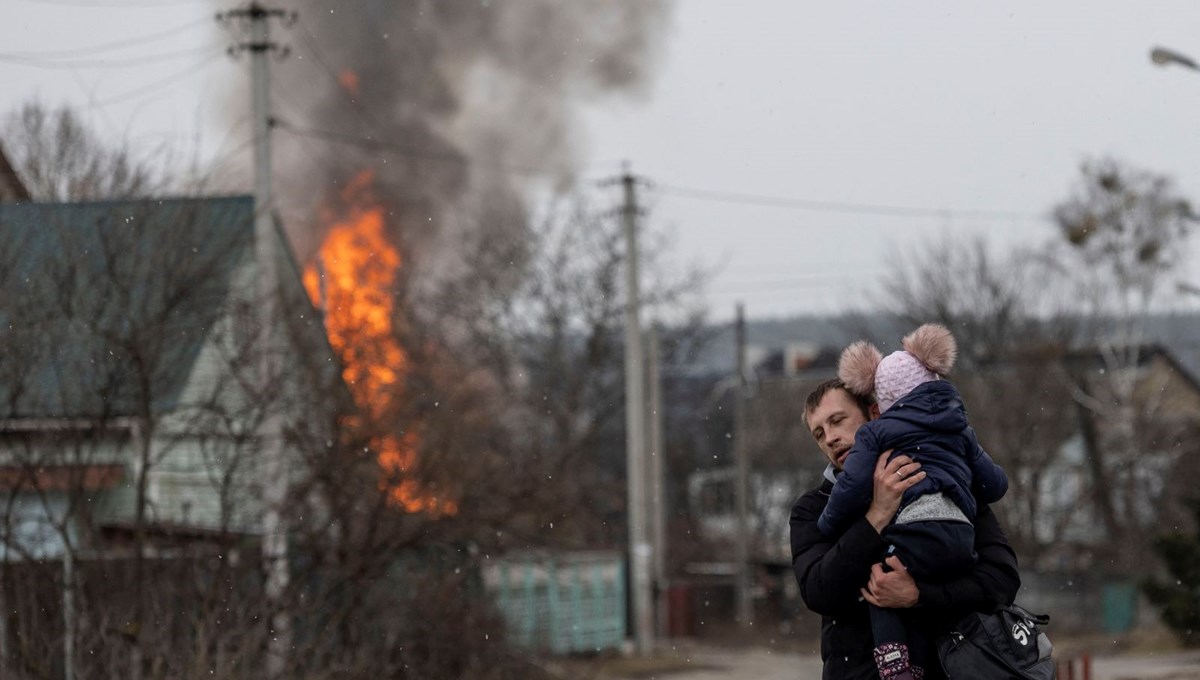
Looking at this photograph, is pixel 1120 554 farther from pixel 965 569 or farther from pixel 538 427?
pixel 965 569

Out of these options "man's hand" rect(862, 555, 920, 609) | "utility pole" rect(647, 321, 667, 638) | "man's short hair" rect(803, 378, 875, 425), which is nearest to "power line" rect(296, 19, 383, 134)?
"utility pole" rect(647, 321, 667, 638)

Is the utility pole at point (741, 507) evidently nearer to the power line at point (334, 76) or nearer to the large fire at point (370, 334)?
the power line at point (334, 76)

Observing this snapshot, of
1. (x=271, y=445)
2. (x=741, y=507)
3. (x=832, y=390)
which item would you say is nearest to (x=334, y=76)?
(x=271, y=445)

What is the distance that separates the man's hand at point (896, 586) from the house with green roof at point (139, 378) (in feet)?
25.6

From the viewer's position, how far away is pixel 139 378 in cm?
1019

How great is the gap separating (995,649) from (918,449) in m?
0.46

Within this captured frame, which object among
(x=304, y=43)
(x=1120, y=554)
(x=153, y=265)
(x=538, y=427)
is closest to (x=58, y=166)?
(x=153, y=265)

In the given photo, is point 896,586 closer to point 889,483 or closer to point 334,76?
point 889,483

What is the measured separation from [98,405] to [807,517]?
779 cm

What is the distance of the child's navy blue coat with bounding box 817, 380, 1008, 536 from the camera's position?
10.3ft

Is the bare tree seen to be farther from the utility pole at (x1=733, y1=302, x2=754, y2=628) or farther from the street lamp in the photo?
the utility pole at (x1=733, y1=302, x2=754, y2=628)

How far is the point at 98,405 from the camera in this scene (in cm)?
1008

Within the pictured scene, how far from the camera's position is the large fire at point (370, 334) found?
11453 mm

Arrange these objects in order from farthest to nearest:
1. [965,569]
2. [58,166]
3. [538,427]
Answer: [538,427] → [58,166] → [965,569]
